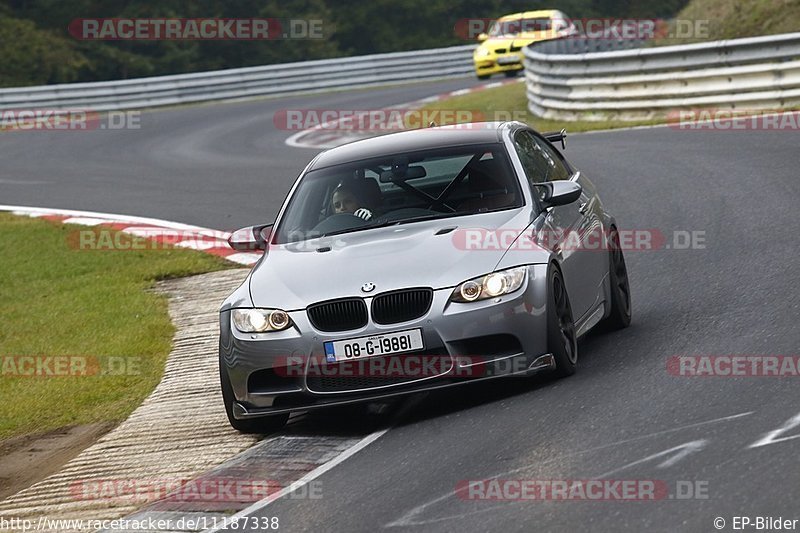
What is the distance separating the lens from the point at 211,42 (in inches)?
1992

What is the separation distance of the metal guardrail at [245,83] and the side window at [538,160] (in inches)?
1023

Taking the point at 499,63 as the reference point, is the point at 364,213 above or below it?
above

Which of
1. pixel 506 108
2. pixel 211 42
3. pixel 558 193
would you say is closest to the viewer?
pixel 558 193

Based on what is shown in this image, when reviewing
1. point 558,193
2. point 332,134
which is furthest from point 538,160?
point 332,134

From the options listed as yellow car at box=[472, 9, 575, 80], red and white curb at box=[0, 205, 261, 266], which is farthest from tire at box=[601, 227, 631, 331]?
yellow car at box=[472, 9, 575, 80]

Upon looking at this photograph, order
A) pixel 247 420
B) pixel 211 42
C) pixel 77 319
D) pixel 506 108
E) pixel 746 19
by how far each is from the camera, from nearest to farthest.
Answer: pixel 247 420, pixel 77 319, pixel 506 108, pixel 746 19, pixel 211 42

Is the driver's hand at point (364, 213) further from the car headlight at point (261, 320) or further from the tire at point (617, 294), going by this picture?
the tire at point (617, 294)

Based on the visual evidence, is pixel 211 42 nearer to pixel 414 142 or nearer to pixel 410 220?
pixel 414 142

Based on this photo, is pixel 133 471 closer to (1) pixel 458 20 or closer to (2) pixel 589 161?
(2) pixel 589 161

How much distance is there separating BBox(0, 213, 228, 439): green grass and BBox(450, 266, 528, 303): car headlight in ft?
8.86

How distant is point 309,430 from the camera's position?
796 centimetres

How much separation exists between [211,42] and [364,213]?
42962mm

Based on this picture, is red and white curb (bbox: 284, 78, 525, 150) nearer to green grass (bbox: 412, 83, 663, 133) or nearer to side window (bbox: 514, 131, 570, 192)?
→ green grass (bbox: 412, 83, 663, 133)

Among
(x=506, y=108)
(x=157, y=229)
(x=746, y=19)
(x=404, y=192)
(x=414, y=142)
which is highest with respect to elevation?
(x=414, y=142)
